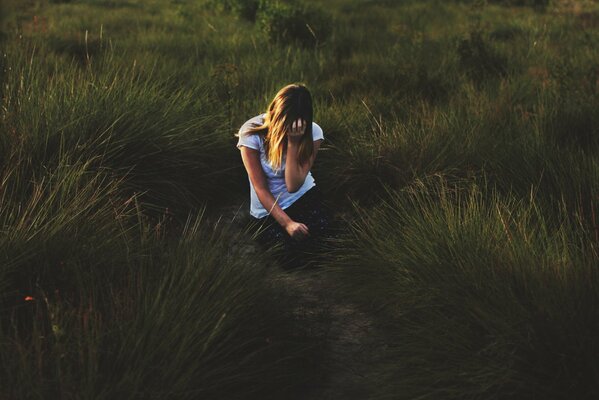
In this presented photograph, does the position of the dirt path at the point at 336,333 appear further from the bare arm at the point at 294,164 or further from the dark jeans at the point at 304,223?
the bare arm at the point at 294,164

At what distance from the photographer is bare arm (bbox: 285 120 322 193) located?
13.6 feet

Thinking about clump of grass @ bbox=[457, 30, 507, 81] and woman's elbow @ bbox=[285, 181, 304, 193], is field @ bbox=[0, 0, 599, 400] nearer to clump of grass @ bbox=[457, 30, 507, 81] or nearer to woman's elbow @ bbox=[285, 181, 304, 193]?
clump of grass @ bbox=[457, 30, 507, 81]

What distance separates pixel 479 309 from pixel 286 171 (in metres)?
1.84

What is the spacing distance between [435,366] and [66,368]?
126 cm

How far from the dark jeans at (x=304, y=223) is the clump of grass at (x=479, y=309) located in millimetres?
480

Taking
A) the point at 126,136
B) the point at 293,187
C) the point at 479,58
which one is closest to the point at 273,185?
the point at 293,187

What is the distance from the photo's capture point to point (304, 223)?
167 inches

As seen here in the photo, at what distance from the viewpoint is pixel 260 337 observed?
9.11ft

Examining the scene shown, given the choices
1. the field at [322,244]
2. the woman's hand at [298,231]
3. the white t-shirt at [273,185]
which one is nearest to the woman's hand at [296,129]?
the white t-shirt at [273,185]

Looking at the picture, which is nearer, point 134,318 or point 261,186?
point 134,318

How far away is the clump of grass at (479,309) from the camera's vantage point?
7.91 feet

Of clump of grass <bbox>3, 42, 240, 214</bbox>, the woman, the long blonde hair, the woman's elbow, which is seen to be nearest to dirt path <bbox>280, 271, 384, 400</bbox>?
the woman

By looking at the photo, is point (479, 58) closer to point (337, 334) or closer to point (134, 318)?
point (337, 334)

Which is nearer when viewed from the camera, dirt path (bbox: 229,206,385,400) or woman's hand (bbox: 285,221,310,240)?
dirt path (bbox: 229,206,385,400)
